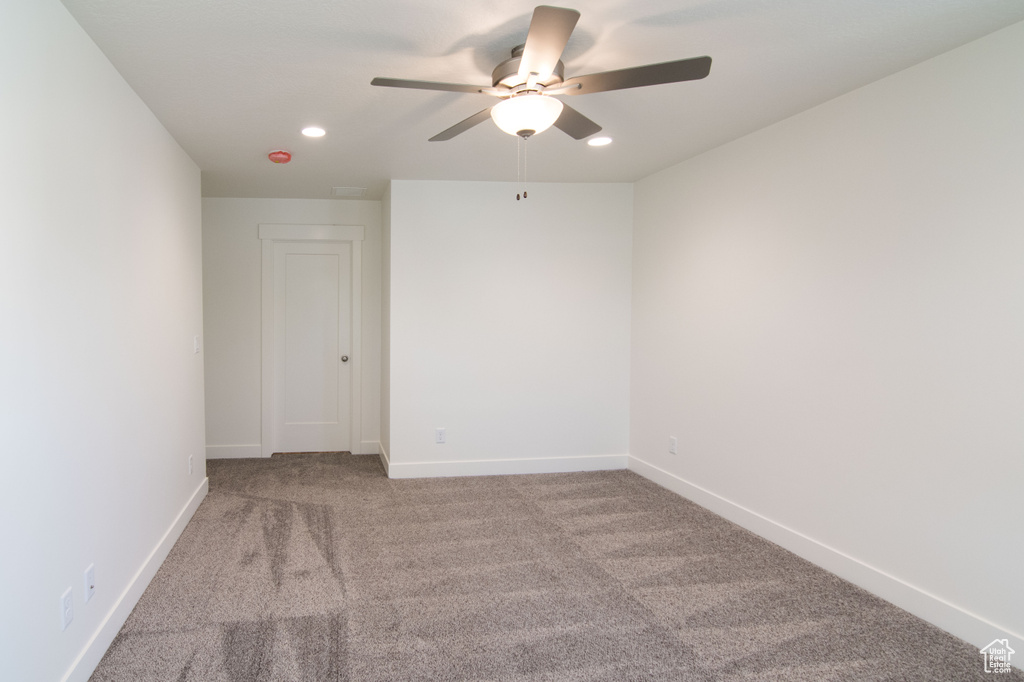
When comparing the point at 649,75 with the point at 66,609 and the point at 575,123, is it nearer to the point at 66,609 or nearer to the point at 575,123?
the point at 575,123

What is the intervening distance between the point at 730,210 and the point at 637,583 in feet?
7.60

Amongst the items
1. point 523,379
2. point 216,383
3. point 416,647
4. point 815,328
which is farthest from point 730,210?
point 216,383

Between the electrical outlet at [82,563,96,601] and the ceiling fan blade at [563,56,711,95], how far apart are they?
2.48 m

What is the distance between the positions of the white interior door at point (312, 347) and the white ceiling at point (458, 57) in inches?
73.3

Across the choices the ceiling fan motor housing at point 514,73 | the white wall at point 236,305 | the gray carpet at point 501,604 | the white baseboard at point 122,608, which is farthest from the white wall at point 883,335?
the white wall at point 236,305

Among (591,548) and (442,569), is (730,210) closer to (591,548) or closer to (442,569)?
(591,548)

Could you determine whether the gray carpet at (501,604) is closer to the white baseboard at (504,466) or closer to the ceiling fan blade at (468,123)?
the white baseboard at (504,466)

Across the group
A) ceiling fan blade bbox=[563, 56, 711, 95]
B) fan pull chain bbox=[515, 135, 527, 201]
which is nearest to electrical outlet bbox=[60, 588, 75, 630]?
ceiling fan blade bbox=[563, 56, 711, 95]

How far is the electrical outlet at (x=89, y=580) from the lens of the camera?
2176 mm

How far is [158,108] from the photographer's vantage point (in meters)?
3.06

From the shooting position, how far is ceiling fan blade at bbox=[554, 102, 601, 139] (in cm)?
250

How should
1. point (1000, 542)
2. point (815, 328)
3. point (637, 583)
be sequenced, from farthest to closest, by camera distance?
point (815, 328) < point (637, 583) < point (1000, 542)

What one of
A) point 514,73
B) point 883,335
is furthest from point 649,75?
point 883,335

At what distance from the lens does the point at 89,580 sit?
221cm
